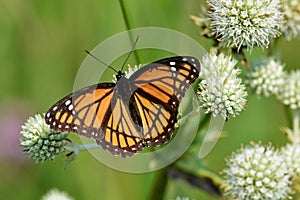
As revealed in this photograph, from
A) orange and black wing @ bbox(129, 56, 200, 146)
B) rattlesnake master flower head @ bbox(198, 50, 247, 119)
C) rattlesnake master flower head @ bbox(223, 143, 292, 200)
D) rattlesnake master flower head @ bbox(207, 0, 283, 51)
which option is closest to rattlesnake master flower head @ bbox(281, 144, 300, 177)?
rattlesnake master flower head @ bbox(223, 143, 292, 200)

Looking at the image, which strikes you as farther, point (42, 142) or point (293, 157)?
point (293, 157)

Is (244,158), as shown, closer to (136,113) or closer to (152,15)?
(136,113)

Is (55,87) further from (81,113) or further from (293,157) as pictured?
(293,157)

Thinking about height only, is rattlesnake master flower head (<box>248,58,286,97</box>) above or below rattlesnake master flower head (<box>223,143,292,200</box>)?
above

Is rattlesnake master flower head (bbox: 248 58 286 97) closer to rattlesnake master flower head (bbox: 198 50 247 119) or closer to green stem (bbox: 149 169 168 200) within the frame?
rattlesnake master flower head (bbox: 198 50 247 119)

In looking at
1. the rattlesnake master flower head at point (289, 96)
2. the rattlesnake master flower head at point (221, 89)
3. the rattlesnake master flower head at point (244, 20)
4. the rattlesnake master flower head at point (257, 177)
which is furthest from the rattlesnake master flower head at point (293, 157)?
the rattlesnake master flower head at point (244, 20)

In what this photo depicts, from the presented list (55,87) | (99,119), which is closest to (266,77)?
(99,119)

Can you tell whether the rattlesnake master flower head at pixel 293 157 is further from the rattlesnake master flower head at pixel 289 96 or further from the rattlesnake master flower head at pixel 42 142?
the rattlesnake master flower head at pixel 42 142
